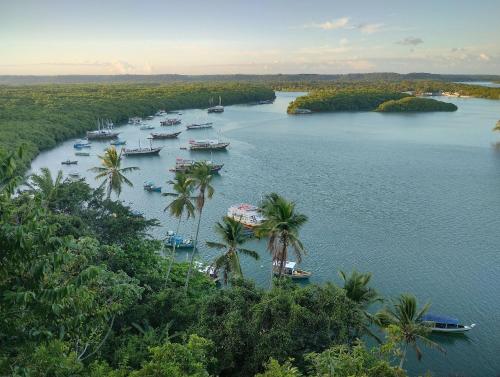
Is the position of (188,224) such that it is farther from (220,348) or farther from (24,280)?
(24,280)

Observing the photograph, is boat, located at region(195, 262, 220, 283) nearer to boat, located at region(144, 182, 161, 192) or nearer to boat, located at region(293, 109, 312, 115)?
boat, located at region(144, 182, 161, 192)

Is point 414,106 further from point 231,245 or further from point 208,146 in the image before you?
point 231,245

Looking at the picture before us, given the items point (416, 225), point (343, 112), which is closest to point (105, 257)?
point (416, 225)

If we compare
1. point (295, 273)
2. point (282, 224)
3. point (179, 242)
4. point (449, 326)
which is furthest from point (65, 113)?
point (449, 326)

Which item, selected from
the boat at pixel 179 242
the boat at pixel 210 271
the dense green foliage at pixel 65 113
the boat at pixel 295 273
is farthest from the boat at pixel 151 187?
the boat at pixel 295 273

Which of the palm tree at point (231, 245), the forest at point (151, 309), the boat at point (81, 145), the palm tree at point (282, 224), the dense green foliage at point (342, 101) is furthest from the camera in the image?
the dense green foliage at point (342, 101)

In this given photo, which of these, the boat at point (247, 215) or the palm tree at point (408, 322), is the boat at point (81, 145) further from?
the palm tree at point (408, 322)
